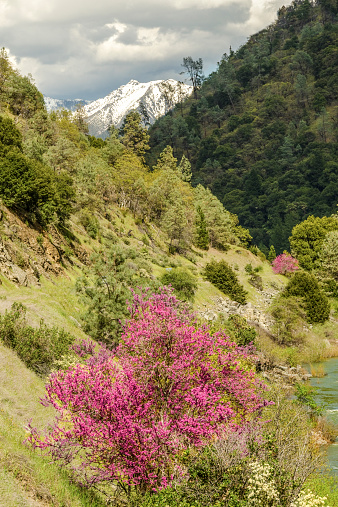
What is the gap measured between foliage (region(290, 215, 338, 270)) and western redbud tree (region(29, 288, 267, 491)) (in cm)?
7485

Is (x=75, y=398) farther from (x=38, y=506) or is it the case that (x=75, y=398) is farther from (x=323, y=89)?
(x=323, y=89)

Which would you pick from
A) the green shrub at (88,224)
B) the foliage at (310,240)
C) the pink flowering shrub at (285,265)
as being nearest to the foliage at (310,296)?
the pink flowering shrub at (285,265)

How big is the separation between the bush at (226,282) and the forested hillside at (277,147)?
8543cm

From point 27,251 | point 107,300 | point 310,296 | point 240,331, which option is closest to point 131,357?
point 107,300

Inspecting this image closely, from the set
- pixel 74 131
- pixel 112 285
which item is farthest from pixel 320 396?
pixel 74 131

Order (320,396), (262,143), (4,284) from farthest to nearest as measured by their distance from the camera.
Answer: (262,143)
(320,396)
(4,284)

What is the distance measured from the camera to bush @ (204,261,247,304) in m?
55.0

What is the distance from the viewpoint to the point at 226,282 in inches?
2217

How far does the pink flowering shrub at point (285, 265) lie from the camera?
263ft

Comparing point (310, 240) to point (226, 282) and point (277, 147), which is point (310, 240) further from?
point (277, 147)

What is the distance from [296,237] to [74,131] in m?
49.2

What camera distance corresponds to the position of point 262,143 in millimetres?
180625

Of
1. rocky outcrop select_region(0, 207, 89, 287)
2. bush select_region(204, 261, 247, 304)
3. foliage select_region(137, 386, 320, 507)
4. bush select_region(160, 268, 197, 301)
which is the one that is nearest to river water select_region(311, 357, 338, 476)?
foliage select_region(137, 386, 320, 507)

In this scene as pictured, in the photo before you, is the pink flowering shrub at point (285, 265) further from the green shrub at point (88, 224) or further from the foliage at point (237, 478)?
the foliage at point (237, 478)
